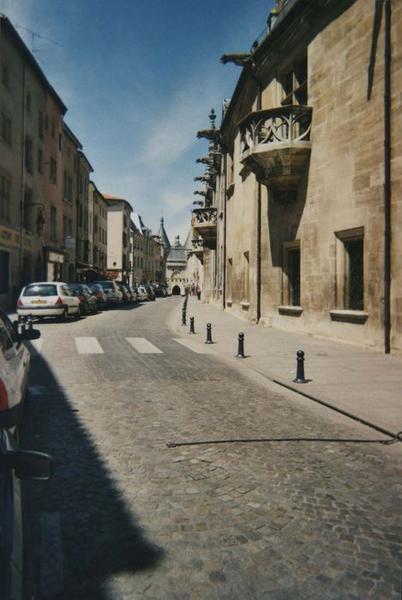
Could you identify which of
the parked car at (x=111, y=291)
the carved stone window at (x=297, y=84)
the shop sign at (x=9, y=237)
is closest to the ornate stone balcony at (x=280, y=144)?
the carved stone window at (x=297, y=84)

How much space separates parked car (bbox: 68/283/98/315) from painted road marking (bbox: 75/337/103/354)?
8.95 m

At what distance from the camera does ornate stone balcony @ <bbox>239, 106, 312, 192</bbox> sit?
14.1 metres

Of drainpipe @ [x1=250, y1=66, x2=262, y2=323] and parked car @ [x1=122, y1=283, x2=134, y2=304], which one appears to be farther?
parked car @ [x1=122, y1=283, x2=134, y2=304]

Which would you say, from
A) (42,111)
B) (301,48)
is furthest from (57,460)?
(42,111)

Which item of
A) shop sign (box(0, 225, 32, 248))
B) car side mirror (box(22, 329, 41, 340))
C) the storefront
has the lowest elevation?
car side mirror (box(22, 329, 41, 340))

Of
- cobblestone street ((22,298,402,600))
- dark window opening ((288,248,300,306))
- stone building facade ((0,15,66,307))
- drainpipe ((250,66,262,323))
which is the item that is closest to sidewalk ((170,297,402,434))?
cobblestone street ((22,298,402,600))

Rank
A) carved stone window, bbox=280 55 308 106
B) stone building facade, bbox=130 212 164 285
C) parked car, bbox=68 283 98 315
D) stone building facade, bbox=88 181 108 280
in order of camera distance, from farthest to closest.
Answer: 1. stone building facade, bbox=130 212 164 285
2. stone building facade, bbox=88 181 108 280
3. parked car, bbox=68 283 98 315
4. carved stone window, bbox=280 55 308 106

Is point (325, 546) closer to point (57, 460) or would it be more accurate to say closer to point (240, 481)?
point (240, 481)

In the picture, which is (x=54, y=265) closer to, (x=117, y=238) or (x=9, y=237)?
(x=9, y=237)

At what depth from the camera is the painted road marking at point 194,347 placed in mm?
11828

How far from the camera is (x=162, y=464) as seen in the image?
424 cm

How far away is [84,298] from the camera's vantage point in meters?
23.0

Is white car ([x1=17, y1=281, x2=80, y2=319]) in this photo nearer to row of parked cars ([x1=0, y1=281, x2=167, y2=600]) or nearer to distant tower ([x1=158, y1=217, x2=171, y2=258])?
row of parked cars ([x1=0, y1=281, x2=167, y2=600])

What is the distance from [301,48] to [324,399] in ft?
40.8
